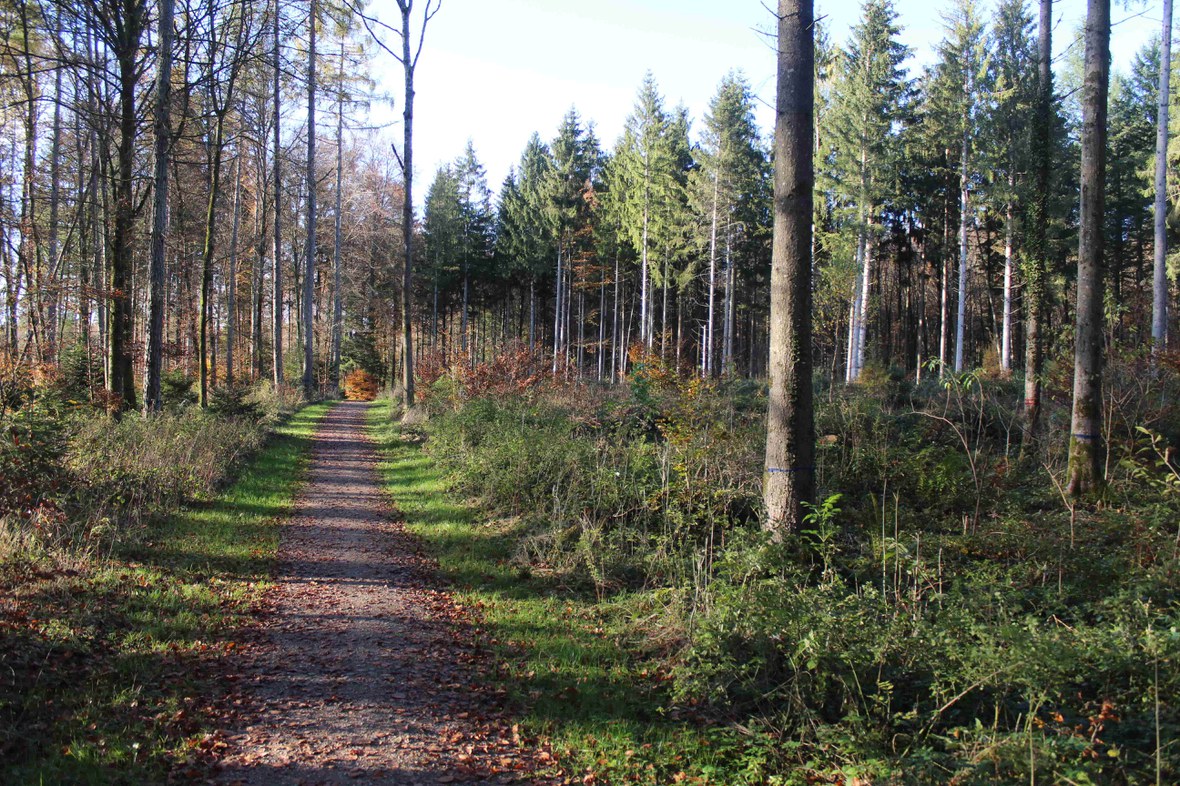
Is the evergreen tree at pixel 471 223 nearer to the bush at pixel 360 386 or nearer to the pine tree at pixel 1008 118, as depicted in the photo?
the bush at pixel 360 386

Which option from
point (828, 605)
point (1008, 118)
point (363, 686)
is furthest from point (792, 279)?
point (1008, 118)

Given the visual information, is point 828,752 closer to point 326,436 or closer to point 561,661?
point 561,661

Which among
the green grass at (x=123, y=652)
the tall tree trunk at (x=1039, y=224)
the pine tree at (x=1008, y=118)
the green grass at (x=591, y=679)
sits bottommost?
the green grass at (x=591, y=679)

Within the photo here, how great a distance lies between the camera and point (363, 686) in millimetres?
4457

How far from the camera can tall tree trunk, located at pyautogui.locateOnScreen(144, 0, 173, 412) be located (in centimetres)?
1233

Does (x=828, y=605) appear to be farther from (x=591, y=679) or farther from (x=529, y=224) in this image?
(x=529, y=224)

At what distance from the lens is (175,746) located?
12.0ft

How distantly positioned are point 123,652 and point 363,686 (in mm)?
1718

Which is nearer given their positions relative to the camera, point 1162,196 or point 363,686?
point 363,686

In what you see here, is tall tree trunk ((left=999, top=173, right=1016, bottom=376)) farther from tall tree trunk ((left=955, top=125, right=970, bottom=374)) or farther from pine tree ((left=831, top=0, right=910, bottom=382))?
pine tree ((left=831, top=0, right=910, bottom=382))

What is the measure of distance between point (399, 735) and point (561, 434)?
700 centimetres

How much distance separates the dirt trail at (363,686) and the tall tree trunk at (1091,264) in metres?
8.46

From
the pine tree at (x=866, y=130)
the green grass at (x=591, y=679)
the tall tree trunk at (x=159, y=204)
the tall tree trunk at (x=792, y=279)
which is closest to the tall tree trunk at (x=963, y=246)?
the pine tree at (x=866, y=130)

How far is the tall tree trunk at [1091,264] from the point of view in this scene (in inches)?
353
